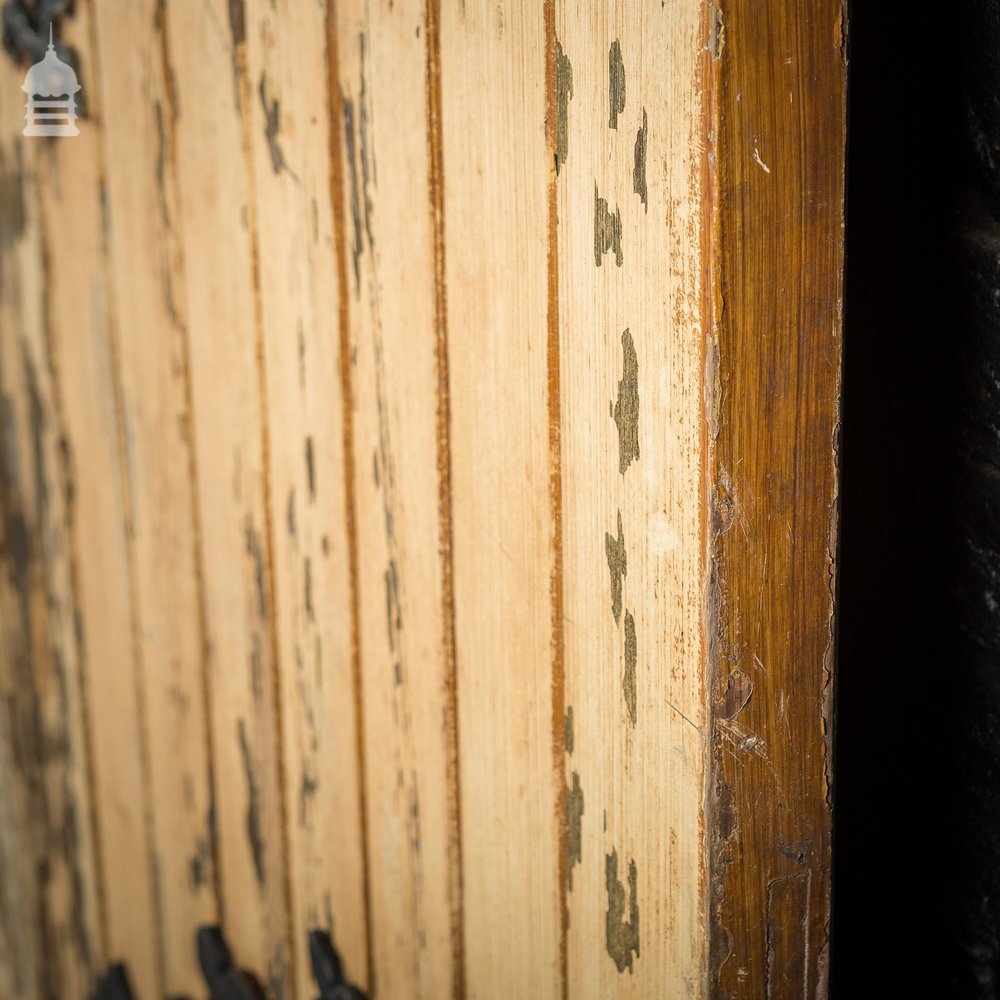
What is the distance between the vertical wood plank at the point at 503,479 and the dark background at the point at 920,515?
7.4 inches

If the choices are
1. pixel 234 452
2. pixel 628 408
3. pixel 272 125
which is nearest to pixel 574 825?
pixel 628 408

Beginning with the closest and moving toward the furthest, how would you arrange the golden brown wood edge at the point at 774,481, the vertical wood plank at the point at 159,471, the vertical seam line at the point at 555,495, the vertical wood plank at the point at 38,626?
the golden brown wood edge at the point at 774,481
the vertical seam line at the point at 555,495
the vertical wood plank at the point at 159,471
the vertical wood plank at the point at 38,626

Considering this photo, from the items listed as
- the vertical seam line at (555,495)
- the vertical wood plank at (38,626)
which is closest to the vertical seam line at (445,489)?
the vertical seam line at (555,495)

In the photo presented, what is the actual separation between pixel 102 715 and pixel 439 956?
2.14ft

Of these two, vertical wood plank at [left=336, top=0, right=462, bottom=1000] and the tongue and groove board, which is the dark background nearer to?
the tongue and groove board

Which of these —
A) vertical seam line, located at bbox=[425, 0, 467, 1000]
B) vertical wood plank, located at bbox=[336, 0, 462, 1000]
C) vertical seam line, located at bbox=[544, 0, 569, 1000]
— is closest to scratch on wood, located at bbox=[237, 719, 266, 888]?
vertical wood plank, located at bbox=[336, 0, 462, 1000]

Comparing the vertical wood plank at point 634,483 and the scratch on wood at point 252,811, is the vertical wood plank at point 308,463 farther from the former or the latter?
the vertical wood plank at point 634,483

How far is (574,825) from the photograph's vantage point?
67 cm

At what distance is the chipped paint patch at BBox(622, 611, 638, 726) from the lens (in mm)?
595

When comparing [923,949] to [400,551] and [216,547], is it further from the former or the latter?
[216,547]

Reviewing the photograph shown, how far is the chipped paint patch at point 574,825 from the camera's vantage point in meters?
0.66
